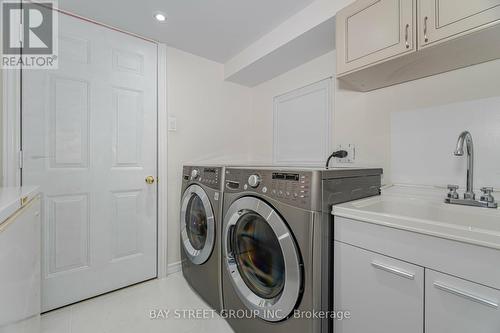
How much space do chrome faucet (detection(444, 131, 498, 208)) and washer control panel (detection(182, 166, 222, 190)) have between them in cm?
133

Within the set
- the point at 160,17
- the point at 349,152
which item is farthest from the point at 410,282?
the point at 160,17

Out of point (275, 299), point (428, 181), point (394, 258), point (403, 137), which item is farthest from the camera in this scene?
point (403, 137)

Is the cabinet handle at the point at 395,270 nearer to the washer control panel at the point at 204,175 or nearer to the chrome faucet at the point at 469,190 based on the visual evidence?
the chrome faucet at the point at 469,190

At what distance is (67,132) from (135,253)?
1.14 m

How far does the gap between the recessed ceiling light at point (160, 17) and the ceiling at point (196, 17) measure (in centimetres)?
2

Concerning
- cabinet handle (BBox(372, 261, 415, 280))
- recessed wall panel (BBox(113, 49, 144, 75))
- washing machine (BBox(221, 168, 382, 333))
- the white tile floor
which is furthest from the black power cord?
recessed wall panel (BBox(113, 49, 144, 75))

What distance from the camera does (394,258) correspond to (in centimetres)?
84

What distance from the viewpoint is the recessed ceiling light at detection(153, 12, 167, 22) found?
5.38 ft

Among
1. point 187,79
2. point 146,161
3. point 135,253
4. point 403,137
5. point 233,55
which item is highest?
point 233,55

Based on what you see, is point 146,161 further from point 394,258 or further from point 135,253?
point 394,258

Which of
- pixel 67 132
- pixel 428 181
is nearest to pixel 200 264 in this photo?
pixel 67 132

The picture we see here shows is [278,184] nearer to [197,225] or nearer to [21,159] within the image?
[197,225]

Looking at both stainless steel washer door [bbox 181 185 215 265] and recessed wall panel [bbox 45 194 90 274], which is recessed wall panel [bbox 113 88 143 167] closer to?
recessed wall panel [bbox 45 194 90 274]

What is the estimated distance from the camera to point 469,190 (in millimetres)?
1120
